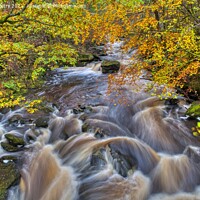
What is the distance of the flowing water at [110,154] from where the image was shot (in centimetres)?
532

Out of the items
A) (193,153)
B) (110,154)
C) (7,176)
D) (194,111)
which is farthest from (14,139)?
(194,111)

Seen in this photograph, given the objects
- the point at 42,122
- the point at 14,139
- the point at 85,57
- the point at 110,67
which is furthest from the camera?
the point at 85,57

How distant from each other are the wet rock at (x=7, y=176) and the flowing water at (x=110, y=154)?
0.49 feet

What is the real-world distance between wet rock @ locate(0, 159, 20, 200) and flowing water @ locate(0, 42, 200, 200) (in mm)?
148

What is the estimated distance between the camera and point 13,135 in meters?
7.38

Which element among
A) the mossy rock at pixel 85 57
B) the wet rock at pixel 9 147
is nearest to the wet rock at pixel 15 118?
the wet rock at pixel 9 147

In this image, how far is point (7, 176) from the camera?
5.42m

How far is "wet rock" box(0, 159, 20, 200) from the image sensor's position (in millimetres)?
5065

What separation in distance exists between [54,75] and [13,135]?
801 cm

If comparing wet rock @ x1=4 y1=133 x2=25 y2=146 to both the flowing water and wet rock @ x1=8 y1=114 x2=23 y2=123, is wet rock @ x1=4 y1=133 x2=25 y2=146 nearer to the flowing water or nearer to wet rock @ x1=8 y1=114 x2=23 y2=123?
the flowing water

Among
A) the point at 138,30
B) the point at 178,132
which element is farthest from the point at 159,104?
the point at 138,30

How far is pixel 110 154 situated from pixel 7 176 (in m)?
2.57

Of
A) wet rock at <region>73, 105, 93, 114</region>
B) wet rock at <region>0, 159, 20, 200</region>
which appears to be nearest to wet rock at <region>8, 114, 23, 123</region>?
wet rock at <region>73, 105, 93, 114</region>

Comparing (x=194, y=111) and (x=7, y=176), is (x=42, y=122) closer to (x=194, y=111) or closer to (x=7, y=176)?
(x=7, y=176)
